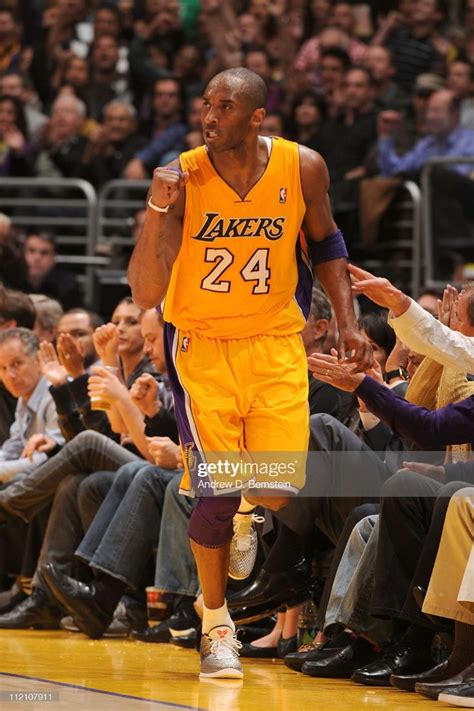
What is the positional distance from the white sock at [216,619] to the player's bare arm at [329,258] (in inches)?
40.6

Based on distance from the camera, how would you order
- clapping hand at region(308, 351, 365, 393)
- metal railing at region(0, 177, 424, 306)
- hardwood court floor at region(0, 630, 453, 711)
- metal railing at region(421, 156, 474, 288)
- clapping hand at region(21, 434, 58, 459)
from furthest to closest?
metal railing at region(0, 177, 424, 306), metal railing at region(421, 156, 474, 288), clapping hand at region(21, 434, 58, 459), clapping hand at region(308, 351, 365, 393), hardwood court floor at region(0, 630, 453, 711)

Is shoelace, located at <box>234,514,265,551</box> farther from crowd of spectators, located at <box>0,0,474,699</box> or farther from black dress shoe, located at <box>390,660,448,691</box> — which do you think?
black dress shoe, located at <box>390,660,448,691</box>

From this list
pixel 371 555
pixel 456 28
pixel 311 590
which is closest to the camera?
pixel 371 555

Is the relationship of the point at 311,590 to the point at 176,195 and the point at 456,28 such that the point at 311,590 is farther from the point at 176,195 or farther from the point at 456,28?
the point at 456,28

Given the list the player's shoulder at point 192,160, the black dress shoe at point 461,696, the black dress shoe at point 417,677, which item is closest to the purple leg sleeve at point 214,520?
the black dress shoe at point 417,677

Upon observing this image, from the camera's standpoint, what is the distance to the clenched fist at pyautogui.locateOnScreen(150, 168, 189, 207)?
4.64 meters

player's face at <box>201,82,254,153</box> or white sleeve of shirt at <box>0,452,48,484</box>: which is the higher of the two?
player's face at <box>201,82,254,153</box>

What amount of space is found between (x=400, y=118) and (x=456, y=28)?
6.84 ft

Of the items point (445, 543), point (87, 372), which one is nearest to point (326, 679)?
point (445, 543)

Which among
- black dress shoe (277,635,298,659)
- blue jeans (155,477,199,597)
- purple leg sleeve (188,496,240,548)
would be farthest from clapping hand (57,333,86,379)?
purple leg sleeve (188,496,240,548)

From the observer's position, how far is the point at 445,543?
443 cm

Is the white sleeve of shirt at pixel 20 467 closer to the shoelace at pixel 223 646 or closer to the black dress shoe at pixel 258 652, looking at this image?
the black dress shoe at pixel 258 652

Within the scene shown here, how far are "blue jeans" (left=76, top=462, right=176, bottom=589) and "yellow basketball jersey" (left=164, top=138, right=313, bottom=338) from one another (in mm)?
1438

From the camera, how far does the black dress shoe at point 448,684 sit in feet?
14.0
